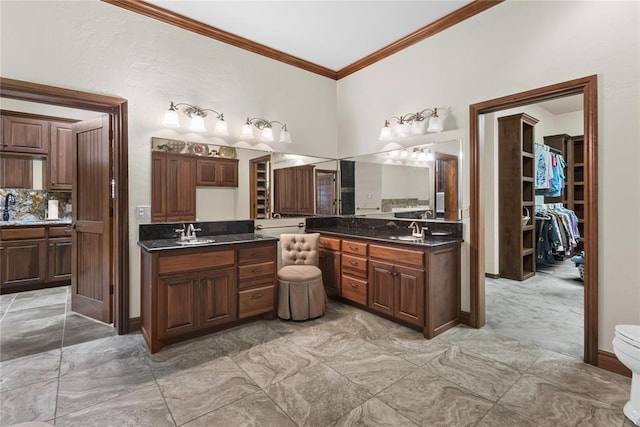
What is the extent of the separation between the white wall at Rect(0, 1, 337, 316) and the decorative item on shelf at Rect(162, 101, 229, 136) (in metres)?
0.07

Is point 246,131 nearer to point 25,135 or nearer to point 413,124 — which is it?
point 413,124

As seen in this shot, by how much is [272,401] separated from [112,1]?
3658 millimetres

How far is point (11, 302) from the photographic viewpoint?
3.87m

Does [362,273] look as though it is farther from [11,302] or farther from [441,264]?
[11,302]

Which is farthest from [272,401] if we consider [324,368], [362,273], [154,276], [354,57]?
[354,57]

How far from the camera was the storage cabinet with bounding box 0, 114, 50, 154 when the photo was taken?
14.0 ft

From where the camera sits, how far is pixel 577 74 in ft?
7.91

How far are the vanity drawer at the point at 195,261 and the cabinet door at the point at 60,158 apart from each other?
328 cm

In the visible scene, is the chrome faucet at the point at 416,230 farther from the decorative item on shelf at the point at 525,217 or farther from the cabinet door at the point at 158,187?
the cabinet door at the point at 158,187

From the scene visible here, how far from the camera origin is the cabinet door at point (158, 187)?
3.09 metres

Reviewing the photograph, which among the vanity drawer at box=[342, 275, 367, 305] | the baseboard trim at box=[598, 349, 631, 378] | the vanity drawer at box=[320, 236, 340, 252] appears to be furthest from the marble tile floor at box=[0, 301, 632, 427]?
the vanity drawer at box=[320, 236, 340, 252]

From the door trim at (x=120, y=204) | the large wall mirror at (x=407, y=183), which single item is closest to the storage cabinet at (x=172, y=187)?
the door trim at (x=120, y=204)

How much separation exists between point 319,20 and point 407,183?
206 centimetres

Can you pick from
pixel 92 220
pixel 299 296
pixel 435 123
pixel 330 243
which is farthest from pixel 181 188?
pixel 435 123
